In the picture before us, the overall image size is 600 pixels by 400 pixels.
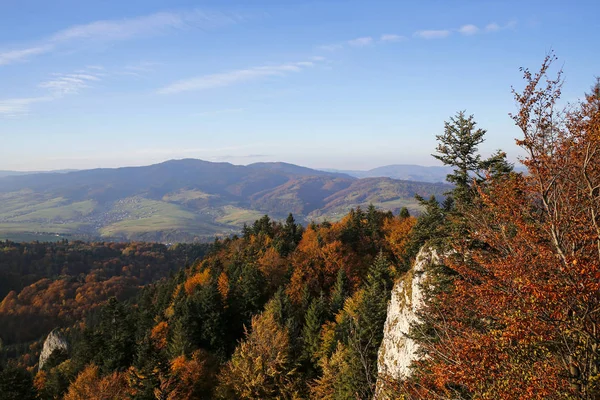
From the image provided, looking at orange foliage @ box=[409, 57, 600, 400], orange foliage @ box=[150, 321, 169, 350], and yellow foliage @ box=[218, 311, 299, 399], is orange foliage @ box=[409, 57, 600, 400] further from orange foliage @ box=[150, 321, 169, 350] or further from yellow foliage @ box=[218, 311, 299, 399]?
orange foliage @ box=[150, 321, 169, 350]

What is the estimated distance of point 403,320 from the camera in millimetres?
26781

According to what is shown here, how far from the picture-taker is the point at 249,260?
68.0 meters

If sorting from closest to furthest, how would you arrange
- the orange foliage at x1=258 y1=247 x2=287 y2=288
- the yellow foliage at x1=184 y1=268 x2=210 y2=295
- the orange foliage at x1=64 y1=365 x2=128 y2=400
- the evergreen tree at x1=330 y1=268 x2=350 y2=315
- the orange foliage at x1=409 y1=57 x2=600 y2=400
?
the orange foliage at x1=409 y1=57 x2=600 y2=400, the orange foliage at x1=64 y1=365 x2=128 y2=400, the evergreen tree at x1=330 y1=268 x2=350 y2=315, the orange foliage at x1=258 y1=247 x2=287 y2=288, the yellow foliage at x1=184 y1=268 x2=210 y2=295

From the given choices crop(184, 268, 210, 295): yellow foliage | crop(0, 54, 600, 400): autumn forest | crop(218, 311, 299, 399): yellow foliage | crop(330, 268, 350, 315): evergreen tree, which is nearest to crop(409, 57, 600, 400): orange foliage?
crop(0, 54, 600, 400): autumn forest

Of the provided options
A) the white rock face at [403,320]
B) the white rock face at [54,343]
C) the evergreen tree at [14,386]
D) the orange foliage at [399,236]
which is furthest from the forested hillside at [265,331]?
the white rock face at [54,343]

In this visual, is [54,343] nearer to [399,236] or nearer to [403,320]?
[399,236]

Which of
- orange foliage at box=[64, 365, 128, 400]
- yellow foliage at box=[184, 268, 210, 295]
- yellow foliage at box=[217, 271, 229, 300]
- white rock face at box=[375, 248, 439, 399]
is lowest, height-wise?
orange foliage at box=[64, 365, 128, 400]

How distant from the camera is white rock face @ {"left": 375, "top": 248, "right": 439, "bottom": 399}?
971 inches

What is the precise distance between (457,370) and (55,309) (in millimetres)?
173960

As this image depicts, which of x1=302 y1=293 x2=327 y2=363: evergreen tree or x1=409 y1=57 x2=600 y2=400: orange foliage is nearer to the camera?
x1=409 y1=57 x2=600 y2=400: orange foliage

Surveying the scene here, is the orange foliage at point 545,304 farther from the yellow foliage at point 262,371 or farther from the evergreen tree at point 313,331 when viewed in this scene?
the evergreen tree at point 313,331

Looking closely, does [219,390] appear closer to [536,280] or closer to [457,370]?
[457,370]

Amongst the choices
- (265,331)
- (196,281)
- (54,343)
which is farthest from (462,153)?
(54,343)

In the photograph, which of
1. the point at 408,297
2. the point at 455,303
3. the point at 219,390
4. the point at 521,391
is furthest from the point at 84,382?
the point at 521,391
